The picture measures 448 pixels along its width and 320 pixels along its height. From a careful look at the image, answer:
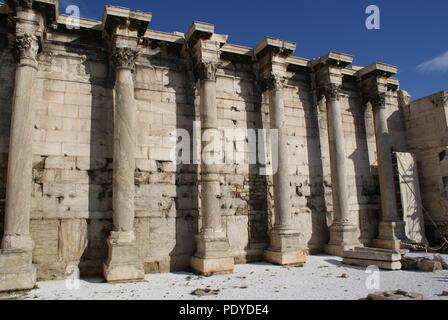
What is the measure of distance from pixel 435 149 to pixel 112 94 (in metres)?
11.4

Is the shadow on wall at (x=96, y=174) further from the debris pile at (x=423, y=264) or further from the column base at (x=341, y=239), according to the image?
the debris pile at (x=423, y=264)

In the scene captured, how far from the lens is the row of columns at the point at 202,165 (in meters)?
7.71

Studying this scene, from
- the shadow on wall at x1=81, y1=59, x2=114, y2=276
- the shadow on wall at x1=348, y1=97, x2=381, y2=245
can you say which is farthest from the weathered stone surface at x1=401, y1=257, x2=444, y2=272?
the shadow on wall at x1=81, y1=59, x2=114, y2=276

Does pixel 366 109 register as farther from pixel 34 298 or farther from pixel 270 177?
pixel 34 298

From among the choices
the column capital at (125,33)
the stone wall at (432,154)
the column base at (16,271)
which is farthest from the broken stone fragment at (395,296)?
the stone wall at (432,154)

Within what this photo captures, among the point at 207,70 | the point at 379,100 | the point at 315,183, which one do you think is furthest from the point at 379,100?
the point at 207,70

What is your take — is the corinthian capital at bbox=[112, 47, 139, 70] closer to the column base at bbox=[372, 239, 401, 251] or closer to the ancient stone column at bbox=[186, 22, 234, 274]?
the ancient stone column at bbox=[186, 22, 234, 274]

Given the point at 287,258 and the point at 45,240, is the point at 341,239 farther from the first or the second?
the point at 45,240

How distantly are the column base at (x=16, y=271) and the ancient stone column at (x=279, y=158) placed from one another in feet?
20.1

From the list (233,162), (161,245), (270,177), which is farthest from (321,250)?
(161,245)

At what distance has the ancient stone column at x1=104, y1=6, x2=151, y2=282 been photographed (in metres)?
8.16

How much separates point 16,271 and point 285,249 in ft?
21.6

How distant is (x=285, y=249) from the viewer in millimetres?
9945

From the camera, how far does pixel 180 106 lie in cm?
1031
